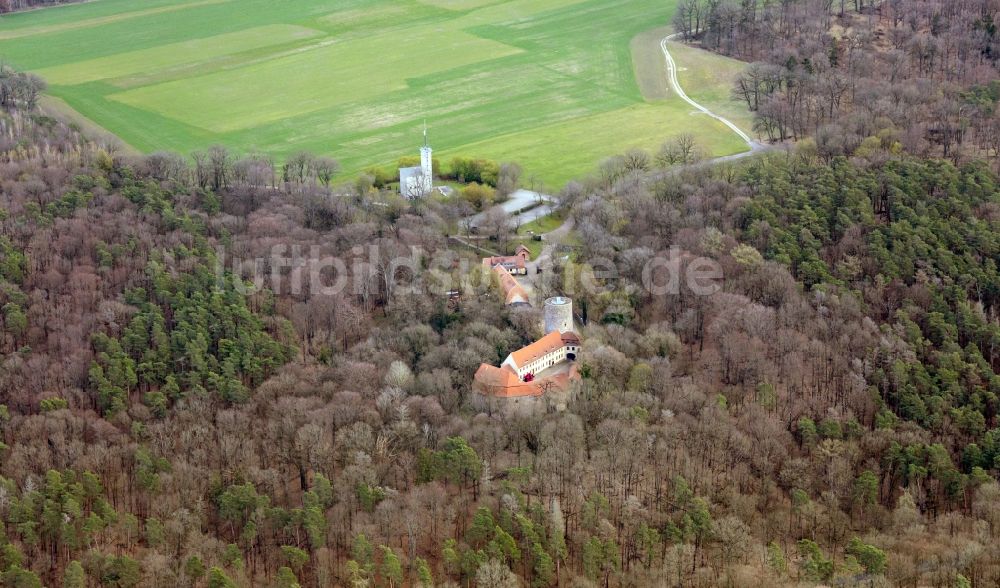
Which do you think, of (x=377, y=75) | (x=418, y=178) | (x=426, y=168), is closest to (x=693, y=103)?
(x=377, y=75)

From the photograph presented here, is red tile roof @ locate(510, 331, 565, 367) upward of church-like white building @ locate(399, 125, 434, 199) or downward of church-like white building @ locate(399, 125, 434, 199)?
downward

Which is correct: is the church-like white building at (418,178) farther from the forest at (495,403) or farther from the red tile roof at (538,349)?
the red tile roof at (538,349)

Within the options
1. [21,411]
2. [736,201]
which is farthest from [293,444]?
[736,201]

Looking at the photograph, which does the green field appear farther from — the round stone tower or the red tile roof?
the red tile roof

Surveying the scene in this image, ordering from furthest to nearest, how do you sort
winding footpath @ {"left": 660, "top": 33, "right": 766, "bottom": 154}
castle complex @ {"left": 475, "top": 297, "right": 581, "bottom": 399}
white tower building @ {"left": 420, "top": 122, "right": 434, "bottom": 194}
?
winding footpath @ {"left": 660, "top": 33, "right": 766, "bottom": 154}, white tower building @ {"left": 420, "top": 122, "right": 434, "bottom": 194}, castle complex @ {"left": 475, "top": 297, "right": 581, "bottom": 399}

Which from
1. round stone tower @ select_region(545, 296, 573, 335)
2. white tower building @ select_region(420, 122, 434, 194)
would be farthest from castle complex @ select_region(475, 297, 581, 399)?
white tower building @ select_region(420, 122, 434, 194)

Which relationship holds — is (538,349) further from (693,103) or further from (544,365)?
(693,103)
